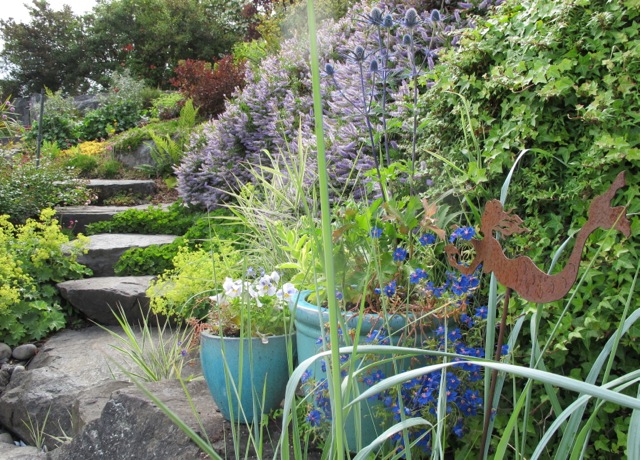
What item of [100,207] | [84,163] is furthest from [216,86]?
[100,207]

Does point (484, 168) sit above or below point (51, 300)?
above

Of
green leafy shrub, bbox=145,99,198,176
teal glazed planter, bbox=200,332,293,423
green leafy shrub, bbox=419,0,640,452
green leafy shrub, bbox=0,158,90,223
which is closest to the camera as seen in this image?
green leafy shrub, bbox=419,0,640,452

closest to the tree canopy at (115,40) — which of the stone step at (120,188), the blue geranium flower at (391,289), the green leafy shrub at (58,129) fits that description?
the green leafy shrub at (58,129)

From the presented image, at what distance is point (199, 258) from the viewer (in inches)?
113

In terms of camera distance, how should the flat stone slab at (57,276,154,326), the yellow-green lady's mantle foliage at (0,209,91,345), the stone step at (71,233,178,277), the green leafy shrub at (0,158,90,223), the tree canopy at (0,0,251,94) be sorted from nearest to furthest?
the yellow-green lady's mantle foliage at (0,209,91,345) < the flat stone slab at (57,276,154,326) < the stone step at (71,233,178,277) < the green leafy shrub at (0,158,90,223) < the tree canopy at (0,0,251,94)

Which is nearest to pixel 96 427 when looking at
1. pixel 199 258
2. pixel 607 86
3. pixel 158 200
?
pixel 199 258

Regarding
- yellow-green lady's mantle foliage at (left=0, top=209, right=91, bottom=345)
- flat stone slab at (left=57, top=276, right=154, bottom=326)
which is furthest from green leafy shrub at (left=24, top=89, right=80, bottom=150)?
flat stone slab at (left=57, top=276, right=154, bottom=326)

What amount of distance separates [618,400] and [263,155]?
14.2 ft

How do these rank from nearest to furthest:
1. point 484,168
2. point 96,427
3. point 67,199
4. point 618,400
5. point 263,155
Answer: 1. point 618,400
2. point 484,168
3. point 96,427
4. point 263,155
5. point 67,199

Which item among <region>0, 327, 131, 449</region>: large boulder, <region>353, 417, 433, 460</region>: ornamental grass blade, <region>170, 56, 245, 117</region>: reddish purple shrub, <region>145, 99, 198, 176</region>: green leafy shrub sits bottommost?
<region>0, 327, 131, 449</region>: large boulder

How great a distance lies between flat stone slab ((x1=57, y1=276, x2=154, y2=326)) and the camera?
3680 mm

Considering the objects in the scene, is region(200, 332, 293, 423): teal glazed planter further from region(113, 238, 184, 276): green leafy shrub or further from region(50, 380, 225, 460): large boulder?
region(113, 238, 184, 276): green leafy shrub

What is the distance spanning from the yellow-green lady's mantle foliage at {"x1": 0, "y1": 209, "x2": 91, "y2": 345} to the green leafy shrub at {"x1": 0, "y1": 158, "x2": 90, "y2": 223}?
1.16 m

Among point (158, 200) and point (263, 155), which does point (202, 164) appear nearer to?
point (263, 155)
